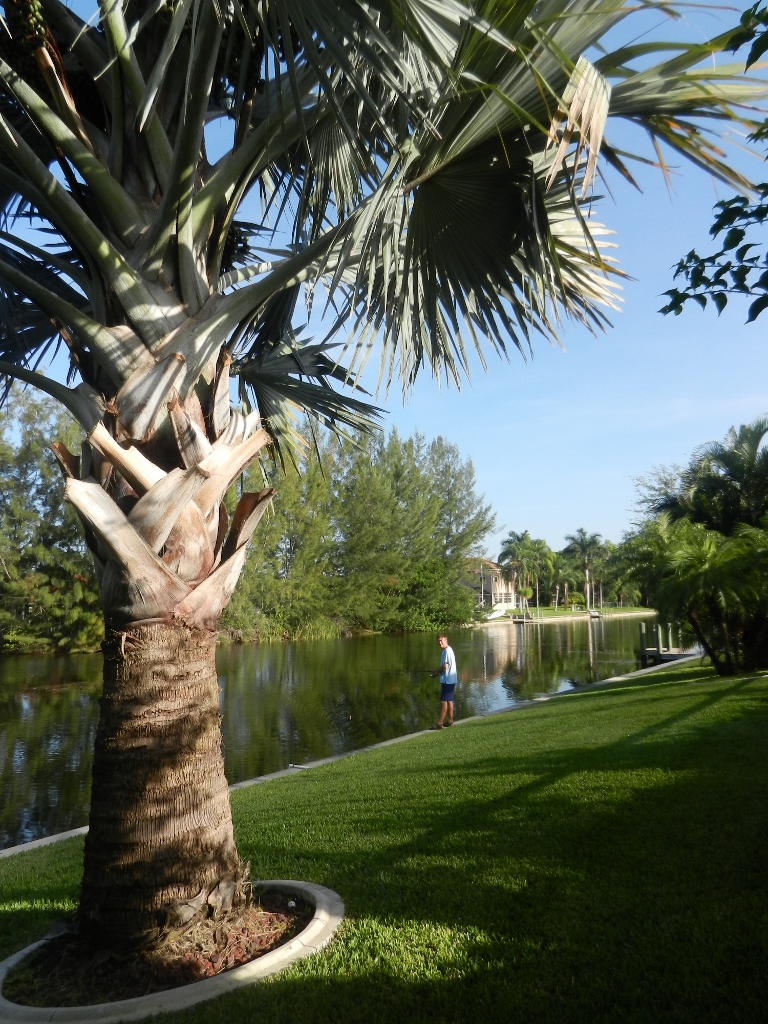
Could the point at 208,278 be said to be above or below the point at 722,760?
above

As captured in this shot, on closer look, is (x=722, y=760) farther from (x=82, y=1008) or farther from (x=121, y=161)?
(x=121, y=161)

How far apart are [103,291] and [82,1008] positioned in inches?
119

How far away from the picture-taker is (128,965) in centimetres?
306

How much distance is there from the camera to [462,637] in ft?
132

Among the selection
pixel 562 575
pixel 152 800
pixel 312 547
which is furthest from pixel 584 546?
pixel 152 800

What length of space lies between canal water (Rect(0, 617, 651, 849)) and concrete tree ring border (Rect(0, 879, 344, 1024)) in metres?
4.84

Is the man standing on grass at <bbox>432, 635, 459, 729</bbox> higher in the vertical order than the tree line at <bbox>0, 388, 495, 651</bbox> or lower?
lower

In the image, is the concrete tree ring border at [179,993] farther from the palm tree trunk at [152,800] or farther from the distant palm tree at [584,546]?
the distant palm tree at [584,546]

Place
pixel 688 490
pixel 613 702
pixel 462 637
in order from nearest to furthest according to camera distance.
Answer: pixel 613 702 < pixel 688 490 < pixel 462 637

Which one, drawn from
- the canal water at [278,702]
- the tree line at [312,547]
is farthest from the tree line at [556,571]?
the canal water at [278,702]

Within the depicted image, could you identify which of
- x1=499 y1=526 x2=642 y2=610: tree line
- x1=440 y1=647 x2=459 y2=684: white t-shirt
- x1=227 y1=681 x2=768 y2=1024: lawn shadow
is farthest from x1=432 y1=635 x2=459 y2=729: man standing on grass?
x1=499 y1=526 x2=642 y2=610: tree line

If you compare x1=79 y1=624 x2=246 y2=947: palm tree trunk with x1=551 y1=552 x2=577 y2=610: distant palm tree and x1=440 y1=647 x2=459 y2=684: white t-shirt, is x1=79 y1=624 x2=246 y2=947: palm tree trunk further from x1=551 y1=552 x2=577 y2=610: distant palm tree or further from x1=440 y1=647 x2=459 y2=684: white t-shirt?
x1=551 y1=552 x2=577 y2=610: distant palm tree

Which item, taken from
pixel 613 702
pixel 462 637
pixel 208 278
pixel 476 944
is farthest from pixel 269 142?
pixel 462 637

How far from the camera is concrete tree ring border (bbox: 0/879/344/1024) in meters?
2.79
